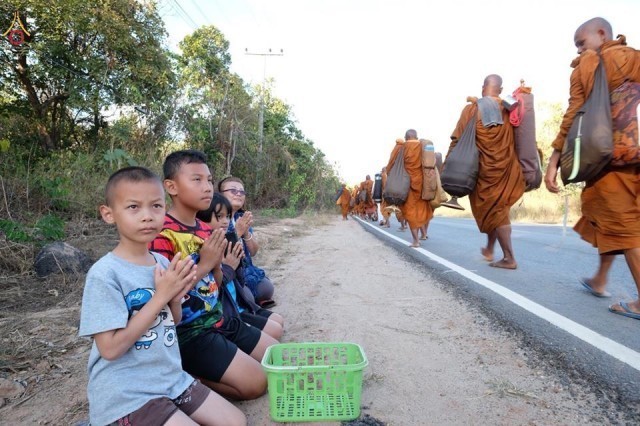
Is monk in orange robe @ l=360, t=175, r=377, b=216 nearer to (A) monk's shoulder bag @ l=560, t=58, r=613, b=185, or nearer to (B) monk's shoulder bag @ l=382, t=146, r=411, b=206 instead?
(B) monk's shoulder bag @ l=382, t=146, r=411, b=206

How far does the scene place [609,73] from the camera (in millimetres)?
2967

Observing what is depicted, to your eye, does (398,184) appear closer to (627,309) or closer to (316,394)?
(627,309)

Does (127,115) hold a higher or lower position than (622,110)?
higher

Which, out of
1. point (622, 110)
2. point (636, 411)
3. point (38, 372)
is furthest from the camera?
point (622, 110)

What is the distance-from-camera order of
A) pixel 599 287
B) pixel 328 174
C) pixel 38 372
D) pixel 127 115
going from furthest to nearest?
pixel 328 174 < pixel 127 115 < pixel 599 287 < pixel 38 372

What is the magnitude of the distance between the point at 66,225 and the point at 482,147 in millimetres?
5465

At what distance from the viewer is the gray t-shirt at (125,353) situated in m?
1.42

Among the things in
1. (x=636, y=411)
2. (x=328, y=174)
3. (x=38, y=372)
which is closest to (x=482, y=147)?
(x=636, y=411)

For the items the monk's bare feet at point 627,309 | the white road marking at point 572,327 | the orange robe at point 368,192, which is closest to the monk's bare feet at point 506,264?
the white road marking at point 572,327

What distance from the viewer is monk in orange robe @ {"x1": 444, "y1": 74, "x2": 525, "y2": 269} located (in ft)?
14.7

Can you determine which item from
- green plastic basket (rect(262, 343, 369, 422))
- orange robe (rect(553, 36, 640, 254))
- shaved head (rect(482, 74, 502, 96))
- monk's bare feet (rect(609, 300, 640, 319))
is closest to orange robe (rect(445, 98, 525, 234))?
shaved head (rect(482, 74, 502, 96))

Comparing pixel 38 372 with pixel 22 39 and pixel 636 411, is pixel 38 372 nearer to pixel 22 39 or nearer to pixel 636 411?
pixel 636 411

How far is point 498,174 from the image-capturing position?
4.50 metres

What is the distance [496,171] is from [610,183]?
63.3 inches
